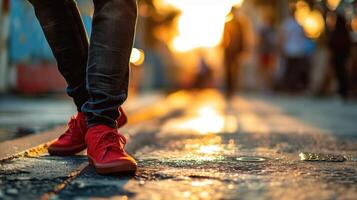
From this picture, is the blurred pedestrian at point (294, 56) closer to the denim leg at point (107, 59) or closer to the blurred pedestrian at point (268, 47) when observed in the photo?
the blurred pedestrian at point (268, 47)

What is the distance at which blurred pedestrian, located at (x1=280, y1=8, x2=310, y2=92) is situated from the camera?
1472 cm

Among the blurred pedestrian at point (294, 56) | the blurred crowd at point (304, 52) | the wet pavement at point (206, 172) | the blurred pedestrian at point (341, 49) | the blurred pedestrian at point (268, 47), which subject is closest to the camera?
the wet pavement at point (206, 172)

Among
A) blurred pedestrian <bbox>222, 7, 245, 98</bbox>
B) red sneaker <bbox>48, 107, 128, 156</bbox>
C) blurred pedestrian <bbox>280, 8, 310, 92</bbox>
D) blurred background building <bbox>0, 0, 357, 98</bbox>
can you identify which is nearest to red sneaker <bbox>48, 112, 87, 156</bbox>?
red sneaker <bbox>48, 107, 128, 156</bbox>

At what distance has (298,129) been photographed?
5.41 meters

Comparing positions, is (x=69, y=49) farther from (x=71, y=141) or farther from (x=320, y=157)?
(x=320, y=157)

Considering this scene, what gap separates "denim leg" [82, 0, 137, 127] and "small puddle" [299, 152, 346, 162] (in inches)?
38.2

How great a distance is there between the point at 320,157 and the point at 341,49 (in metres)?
7.54

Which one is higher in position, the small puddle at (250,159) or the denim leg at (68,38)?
the denim leg at (68,38)

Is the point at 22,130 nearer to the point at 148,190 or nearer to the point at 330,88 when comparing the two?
the point at 148,190

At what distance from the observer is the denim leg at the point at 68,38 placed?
301 cm

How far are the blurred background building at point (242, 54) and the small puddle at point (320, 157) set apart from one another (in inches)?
180

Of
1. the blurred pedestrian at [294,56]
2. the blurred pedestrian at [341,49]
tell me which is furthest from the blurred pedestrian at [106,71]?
the blurred pedestrian at [294,56]

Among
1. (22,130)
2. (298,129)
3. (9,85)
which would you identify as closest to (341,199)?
(22,130)

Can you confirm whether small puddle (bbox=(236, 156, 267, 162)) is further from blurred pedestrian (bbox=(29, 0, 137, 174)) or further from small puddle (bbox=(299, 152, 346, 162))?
blurred pedestrian (bbox=(29, 0, 137, 174))
